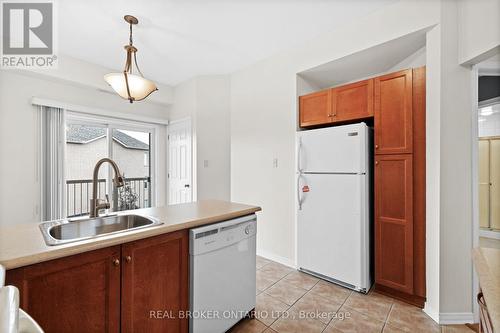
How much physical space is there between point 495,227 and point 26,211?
6.52 metres

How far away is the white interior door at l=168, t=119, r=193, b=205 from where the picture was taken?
3830mm

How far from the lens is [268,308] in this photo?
2008 millimetres

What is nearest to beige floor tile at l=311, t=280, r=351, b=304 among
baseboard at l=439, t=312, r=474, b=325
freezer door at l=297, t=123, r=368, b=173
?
baseboard at l=439, t=312, r=474, b=325

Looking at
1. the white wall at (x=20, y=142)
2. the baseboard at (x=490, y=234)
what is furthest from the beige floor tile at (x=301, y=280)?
the white wall at (x=20, y=142)

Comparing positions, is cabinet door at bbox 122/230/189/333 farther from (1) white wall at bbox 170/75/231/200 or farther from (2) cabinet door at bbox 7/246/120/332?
(1) white wall at bbox 170/75/231/200

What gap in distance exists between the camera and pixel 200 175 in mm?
3693

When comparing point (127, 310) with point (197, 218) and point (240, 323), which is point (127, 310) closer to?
point (197, 218)

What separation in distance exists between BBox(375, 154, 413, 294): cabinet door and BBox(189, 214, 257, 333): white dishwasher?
1.29m

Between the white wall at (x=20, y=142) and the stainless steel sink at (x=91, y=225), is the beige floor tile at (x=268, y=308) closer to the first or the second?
the stainless steel sink at (x=91, y=225)

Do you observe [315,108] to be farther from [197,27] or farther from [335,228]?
[197,27]

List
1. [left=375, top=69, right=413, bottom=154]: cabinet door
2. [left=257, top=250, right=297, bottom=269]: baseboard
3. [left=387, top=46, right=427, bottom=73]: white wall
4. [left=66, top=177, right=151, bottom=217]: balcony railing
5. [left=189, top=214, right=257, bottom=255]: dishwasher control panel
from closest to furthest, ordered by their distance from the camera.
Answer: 1. [left=189, top=214, right=257, bottom=255]: dishwasher control panel
2. [left=375, top=69, right=413, bottom=154]: cabinet door
3. [left=387, top=46, right=427, bottom=73]: white wall
4. [left=257, top=250, right=297, bottom=269]: baseboard
5. [left=66, top=177, right=151, bottom=217]: balcony railing

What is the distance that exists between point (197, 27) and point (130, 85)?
988 mm

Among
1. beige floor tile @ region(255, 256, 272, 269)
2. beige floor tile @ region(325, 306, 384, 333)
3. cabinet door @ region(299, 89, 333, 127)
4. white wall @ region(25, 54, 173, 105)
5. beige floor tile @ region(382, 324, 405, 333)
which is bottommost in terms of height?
beige floor tile @ region(255, 256, 272, 269)

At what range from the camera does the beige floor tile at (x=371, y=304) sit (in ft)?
6.26
